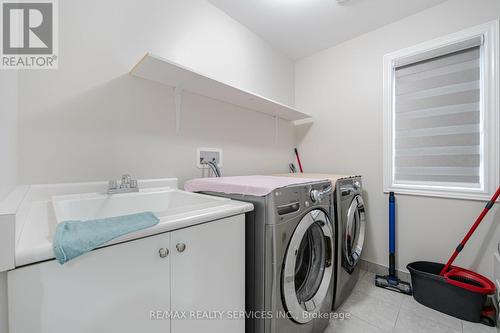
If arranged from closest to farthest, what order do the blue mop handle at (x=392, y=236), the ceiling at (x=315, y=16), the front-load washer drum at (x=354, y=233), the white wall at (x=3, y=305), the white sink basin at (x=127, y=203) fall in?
the white wall at (x=3, y=305) < the white sink basin at (x=127, y=203) < the front-load washer drum at (x=354, y=233) < the ceiling at (x=315, y=16) < the blue mop handle at (x=392, y=236)

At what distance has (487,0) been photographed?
1563 millimetres

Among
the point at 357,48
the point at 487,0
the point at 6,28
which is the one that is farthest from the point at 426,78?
the point at 6,28

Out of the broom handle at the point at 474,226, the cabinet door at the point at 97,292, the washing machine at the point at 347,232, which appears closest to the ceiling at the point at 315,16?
the washing machine at the point at 347,232

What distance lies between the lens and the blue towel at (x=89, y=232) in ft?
1.65

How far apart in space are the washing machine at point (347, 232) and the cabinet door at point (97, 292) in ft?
4.00

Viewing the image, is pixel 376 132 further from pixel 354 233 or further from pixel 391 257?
pixel 391 257

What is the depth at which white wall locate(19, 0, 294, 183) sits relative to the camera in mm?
1051

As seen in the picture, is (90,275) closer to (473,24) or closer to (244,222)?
(244,222)

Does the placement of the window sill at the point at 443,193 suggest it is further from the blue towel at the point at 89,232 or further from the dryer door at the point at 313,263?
the blue towel at the point at 89,232

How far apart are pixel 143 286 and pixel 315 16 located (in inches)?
94.2

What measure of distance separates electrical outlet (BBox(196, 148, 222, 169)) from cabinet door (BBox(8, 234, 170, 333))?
1004 millimetres

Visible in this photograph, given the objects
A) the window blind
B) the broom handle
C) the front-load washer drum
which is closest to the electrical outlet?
the front-load washer drum

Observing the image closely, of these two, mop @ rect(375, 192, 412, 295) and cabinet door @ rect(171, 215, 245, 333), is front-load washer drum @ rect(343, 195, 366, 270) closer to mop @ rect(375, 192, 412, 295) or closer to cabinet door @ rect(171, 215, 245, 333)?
mop @ rect(375, 192, 412, 295)

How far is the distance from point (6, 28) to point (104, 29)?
413 millimetres
